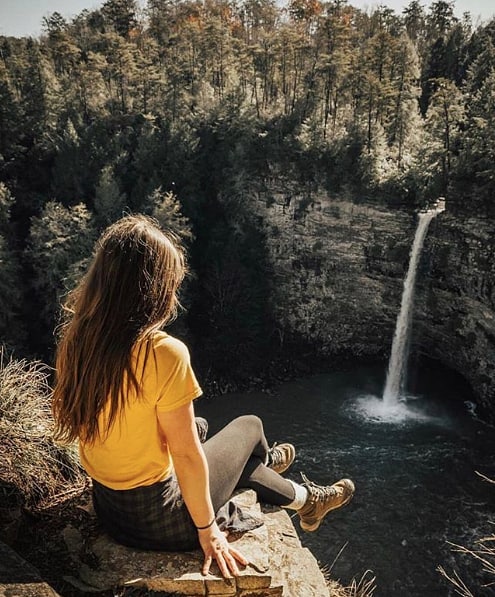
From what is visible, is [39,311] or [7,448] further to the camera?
[39,311]

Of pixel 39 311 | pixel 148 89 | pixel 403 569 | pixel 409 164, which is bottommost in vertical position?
pixel 403 569

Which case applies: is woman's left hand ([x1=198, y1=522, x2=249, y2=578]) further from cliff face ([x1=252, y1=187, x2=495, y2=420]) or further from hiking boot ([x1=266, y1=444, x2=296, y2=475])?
cliff face ([x1=252, y1=187, x2=495, y2=420])

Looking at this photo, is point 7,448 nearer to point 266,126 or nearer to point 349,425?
point 349,425

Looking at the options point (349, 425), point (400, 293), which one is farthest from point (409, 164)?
point (349, 425)

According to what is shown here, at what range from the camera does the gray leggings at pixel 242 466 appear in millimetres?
2938

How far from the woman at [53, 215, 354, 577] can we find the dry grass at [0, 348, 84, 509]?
808 millimetres

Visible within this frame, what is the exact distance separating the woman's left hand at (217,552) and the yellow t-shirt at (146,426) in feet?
1.28

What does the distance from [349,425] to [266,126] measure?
13.3 metres

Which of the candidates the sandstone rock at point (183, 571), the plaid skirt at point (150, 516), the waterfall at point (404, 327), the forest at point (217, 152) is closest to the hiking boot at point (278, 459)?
the sandstone rock at point (183, 571)

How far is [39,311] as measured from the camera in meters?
19.4

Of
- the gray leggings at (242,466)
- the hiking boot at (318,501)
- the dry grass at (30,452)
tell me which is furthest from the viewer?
the hiking boot at (318,501)

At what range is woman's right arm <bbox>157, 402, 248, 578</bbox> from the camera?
7.74 ft

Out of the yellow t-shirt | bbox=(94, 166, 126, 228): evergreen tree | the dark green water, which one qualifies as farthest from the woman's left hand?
bbox=(94, 166, 126, 228): evergreen tree

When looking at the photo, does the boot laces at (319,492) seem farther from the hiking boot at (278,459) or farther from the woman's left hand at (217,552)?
the woman's left hand at (217,552)
